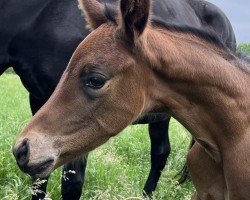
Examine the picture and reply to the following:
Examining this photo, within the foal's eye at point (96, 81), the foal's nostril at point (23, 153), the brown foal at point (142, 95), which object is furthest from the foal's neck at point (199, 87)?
the foal's nostril at point (23, 153)

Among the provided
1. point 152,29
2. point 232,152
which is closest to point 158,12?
point 152,29

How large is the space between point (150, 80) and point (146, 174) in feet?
10.5

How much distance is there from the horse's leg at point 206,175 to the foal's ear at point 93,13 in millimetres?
1170

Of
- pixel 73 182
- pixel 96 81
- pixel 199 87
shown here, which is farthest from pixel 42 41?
pixel 199 87

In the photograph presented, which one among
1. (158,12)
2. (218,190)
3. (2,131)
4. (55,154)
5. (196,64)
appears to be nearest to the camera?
(55,154)

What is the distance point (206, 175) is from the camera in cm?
393

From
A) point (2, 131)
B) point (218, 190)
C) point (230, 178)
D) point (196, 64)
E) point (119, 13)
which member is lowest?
point (2, 131)

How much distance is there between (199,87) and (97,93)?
70 centimetres

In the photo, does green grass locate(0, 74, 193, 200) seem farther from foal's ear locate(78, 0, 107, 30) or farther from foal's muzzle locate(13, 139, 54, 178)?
foal's ear locate(78, 0, 107, 30)

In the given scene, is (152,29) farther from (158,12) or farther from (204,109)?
(158,12)

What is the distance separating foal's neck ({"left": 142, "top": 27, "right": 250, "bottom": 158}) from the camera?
354 centimetres

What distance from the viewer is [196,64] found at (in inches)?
142

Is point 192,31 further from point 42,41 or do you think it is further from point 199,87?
point 42,41

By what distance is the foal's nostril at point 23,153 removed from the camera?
3191mm
